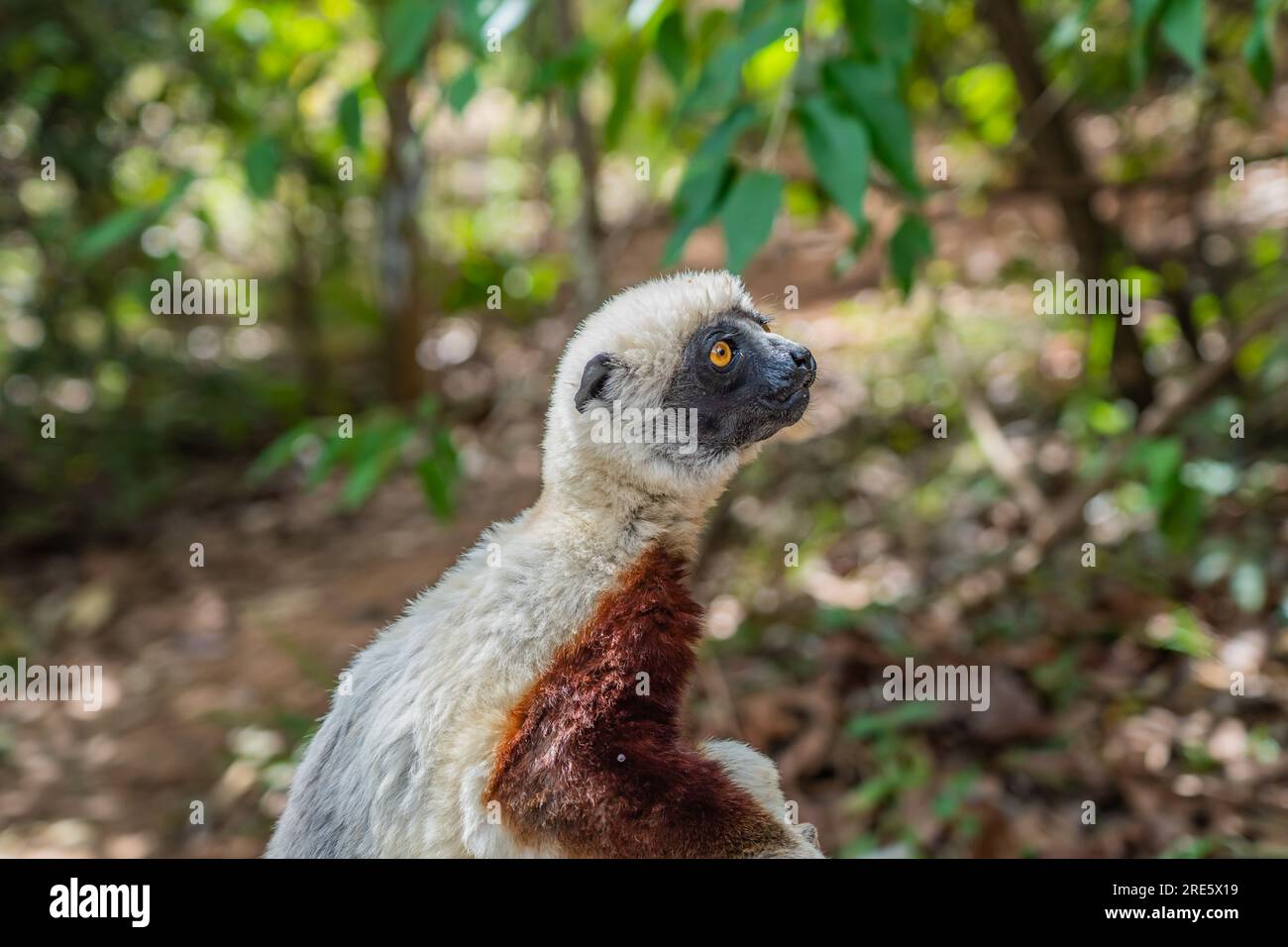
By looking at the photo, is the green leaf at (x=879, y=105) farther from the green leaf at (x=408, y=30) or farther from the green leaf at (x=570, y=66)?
the green leaf at (x=408, y=30)

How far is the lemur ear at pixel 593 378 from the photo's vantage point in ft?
8.30

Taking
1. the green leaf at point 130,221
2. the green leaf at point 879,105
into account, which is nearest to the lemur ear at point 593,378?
the green leaf at point 879,105

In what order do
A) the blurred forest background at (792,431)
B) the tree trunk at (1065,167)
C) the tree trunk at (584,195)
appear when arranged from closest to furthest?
the blurred forest background at (792,431)
the tree trunk at (584,195)
the tree trunk at (1065,167)

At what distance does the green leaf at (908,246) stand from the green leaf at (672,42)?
90cm

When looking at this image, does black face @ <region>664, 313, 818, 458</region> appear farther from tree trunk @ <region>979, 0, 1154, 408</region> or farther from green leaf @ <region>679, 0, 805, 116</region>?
tree trunk @ <region>979, 0, 1154, 408</region>

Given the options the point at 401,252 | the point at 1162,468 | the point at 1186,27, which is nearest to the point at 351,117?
the point at 1186,27

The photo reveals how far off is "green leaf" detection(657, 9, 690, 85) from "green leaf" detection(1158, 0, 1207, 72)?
1.43 m

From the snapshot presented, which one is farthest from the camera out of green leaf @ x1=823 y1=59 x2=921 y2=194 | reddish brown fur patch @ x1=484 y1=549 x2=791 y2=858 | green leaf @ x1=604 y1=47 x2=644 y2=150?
green leaf @ x1=604 y1=47 x2=644 y2=150

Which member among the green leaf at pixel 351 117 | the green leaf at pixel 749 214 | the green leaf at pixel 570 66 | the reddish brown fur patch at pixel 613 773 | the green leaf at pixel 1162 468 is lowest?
the reddish brown fur patch at pixel 613 773

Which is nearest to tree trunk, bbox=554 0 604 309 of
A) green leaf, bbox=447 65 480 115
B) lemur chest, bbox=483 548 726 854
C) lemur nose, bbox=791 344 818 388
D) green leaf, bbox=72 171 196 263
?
green leaf, bbox=447 65 480 115

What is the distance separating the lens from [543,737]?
81.9 inches

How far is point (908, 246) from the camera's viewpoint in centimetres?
347

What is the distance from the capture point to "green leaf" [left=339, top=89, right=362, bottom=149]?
12.3 feet

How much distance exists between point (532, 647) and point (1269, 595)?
4.14 m
